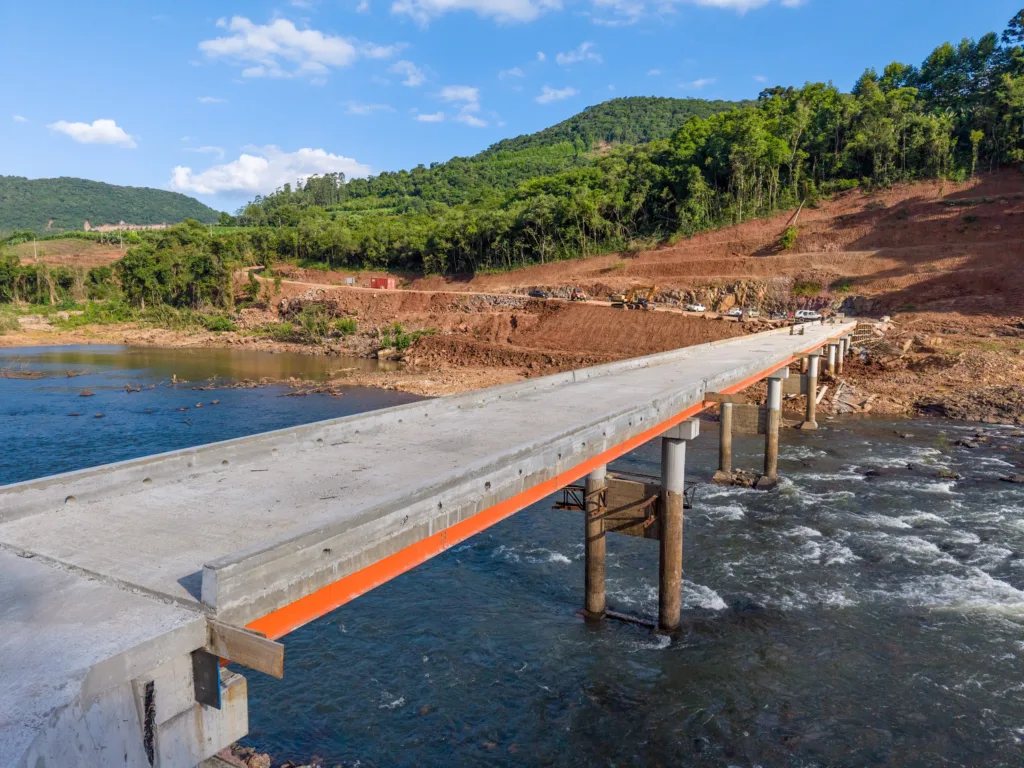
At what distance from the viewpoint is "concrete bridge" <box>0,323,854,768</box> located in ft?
14.8

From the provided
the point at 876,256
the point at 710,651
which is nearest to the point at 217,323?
the point at 876,256

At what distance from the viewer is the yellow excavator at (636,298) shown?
54656mm

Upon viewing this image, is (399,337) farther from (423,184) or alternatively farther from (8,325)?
(423,184)

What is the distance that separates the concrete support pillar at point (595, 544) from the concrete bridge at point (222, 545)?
37cm

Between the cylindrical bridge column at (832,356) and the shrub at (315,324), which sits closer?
the cylindrical bridge column at (832,356)

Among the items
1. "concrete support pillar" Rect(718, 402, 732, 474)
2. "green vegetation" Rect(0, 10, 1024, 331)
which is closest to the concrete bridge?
"concrete support pillar" Rect(718, 402, 732, 474)

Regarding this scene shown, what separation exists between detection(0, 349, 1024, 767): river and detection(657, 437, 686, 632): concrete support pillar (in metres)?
0.71

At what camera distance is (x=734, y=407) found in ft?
84.5

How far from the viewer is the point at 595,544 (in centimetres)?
1461

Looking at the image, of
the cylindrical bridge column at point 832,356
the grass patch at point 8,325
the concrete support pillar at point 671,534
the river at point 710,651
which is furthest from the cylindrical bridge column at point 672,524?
the grass patch at point 8,325

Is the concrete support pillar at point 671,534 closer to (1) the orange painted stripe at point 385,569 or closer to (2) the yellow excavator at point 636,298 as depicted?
(1) the orange painted stripe at point 385,569

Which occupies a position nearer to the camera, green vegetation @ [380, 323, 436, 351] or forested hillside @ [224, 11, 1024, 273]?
green vegetation @ [380, 323, 436, 351]

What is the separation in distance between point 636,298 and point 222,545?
2112 inches

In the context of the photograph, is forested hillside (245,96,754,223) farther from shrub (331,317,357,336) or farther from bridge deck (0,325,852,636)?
bridge deck (0,325,852,636)
